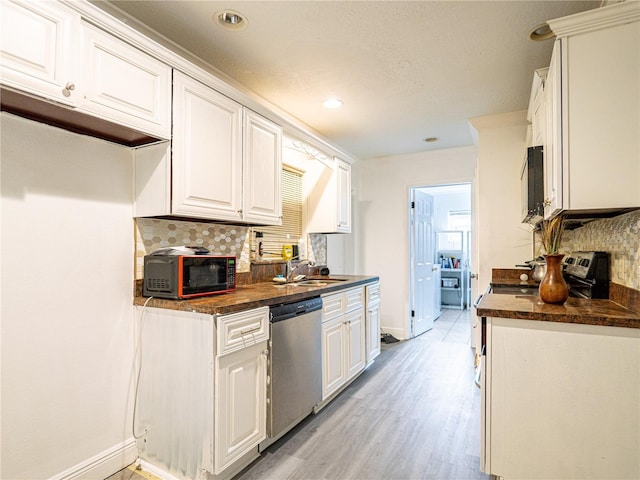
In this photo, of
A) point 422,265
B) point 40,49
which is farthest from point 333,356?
point 422,265

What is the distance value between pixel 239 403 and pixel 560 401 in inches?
57.9

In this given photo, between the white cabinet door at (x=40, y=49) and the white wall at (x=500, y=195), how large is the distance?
3343 millimetres

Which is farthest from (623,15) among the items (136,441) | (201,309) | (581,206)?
(136,441)

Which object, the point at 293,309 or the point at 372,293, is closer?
the point at 293,309

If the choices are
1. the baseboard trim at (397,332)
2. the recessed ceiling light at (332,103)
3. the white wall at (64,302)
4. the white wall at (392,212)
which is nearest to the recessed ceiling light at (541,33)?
the recessed ceiling light at (332,103)

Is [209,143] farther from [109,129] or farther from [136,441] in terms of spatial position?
[136,441]

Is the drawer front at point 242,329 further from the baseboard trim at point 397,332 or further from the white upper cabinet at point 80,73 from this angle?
the baseboard trim at point 397,332

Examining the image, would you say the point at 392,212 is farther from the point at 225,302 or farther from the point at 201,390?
the point at 201,390

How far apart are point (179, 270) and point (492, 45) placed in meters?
2.34

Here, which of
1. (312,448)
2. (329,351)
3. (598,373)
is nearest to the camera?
(598,373)

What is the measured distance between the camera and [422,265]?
509 cm

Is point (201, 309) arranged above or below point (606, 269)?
below

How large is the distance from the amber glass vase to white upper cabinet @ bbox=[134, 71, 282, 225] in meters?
1.76

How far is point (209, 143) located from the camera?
6.74 ft
